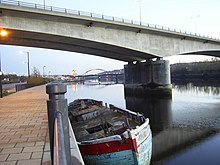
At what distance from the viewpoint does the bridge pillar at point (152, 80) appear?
40.3 meters

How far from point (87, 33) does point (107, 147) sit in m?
24.8

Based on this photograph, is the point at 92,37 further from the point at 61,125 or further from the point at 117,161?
the point at 61,125

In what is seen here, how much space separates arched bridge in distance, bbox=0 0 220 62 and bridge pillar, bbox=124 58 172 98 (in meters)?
2.65

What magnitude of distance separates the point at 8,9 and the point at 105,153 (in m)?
22.2

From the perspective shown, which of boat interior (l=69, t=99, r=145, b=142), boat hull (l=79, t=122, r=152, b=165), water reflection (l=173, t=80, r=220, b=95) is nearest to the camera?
boat hull (l=79, t=122, r=152, b=165)

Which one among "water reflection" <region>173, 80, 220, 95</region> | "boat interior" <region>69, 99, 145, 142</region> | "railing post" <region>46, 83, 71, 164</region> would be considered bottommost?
"water reflection" <region>173, 80, 220, 95</region>

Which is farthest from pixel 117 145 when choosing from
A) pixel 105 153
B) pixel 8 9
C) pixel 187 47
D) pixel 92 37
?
pixel 187 47

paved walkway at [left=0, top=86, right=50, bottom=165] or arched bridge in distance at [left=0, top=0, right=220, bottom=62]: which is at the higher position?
arched bridge in distance at [left=0, top=0, right=220, bottom=62]

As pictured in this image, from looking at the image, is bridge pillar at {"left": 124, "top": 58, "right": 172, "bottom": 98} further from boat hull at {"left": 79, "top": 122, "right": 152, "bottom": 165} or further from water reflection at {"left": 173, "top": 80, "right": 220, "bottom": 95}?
boat hull at {"left": 79, "top": 122, "right": 152, "bottom": 165}

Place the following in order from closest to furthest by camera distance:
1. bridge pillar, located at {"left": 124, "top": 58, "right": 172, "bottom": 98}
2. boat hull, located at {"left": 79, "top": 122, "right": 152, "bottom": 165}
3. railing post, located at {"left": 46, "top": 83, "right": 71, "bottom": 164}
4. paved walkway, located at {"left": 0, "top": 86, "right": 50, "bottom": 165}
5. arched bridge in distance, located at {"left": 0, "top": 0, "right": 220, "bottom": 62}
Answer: railing post, located at {"left": 46, "top": 83, "right": 71, "bottom": 164}, paved walkway, located at {"left": 0, "top": 86, "right": 50, "bottom": 165}, boat hull, located at {"left": 79, "top": 122, "right": 152, "bottom": 165}, arched bridge in distance, located at {"left": 0, "top": 0, "right": 220, "bottom": 62}, bridge pillar, located at {"left": 124, "top": 58, "right": 172, "bottom": 98}

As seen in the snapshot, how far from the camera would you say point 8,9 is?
24.6 meters

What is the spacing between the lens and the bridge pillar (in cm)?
4034

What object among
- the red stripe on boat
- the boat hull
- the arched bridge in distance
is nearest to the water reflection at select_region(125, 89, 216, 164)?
the boat hull

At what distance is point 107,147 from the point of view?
7.91 meters
